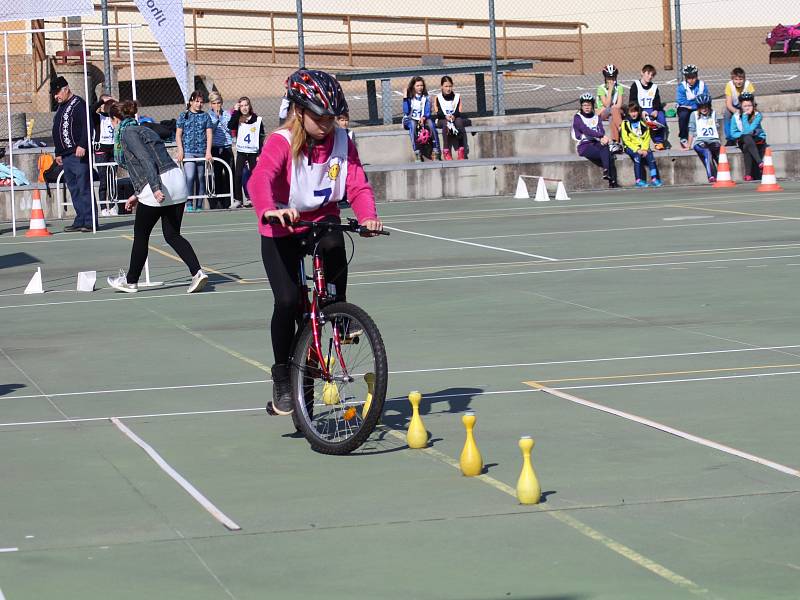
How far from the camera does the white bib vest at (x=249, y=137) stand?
25641mm

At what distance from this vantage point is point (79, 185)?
909 inches

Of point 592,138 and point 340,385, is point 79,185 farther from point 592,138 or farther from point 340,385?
point 340,385

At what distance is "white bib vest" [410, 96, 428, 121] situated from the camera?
92.8 feet

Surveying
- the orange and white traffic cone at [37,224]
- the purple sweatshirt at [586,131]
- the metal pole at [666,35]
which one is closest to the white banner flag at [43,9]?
the orange and white traffic cone at [37,224]

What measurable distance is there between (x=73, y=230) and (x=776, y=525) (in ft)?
60.0

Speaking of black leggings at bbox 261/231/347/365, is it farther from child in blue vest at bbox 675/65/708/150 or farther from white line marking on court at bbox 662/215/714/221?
child in blue vest at bbox 675/65/708/150

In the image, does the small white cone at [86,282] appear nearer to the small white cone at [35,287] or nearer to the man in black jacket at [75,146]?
the small white cone at [35,287]

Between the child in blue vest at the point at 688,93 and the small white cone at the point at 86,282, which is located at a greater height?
the child in blue vest at the point at 688,93

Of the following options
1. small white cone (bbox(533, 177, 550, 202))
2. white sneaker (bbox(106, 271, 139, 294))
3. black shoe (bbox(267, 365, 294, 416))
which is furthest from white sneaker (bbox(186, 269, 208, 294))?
small white cone (bbox(533, 177, 550, 202))

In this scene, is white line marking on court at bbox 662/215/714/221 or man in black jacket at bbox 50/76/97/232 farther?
man in black jacket at bbox 50/76/97/232

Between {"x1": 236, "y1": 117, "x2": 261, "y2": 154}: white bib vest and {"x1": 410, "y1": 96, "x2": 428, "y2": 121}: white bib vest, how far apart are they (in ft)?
12.2

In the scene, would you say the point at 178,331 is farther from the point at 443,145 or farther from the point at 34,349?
the point at 443,145

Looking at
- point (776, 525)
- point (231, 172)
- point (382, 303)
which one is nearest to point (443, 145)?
point (231, 172)

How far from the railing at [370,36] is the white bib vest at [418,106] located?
9491mm
